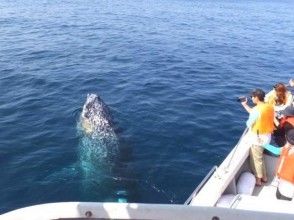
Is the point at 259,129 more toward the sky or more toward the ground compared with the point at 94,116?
more toward the sky

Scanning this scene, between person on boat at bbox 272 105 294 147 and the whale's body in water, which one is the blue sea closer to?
the whale's body in water

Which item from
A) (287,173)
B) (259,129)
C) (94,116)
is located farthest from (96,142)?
(287,173)

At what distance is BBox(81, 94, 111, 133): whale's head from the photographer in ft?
51.4

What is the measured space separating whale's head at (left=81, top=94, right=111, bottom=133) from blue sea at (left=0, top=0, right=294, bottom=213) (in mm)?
546

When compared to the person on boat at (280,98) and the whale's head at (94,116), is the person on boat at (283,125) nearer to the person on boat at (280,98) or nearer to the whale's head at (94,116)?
the person on boat at (280,98)

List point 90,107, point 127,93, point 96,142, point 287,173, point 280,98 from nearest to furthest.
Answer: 1. point 287,173
2. point 280,98
3. point 96,142
4. point 90,107
5. point 127,93

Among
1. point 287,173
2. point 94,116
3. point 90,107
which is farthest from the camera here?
point 90,107

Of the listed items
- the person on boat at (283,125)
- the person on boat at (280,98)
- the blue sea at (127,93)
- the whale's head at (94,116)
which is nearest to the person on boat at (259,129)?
the person on boat at (283,125)

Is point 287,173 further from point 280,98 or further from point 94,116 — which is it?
point 94,116

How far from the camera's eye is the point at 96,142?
14.6 meters

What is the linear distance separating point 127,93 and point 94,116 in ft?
13.9

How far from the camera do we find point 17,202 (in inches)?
453

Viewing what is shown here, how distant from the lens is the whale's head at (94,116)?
15.7 metres

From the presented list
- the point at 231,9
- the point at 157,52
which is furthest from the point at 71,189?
the point at 231,9
